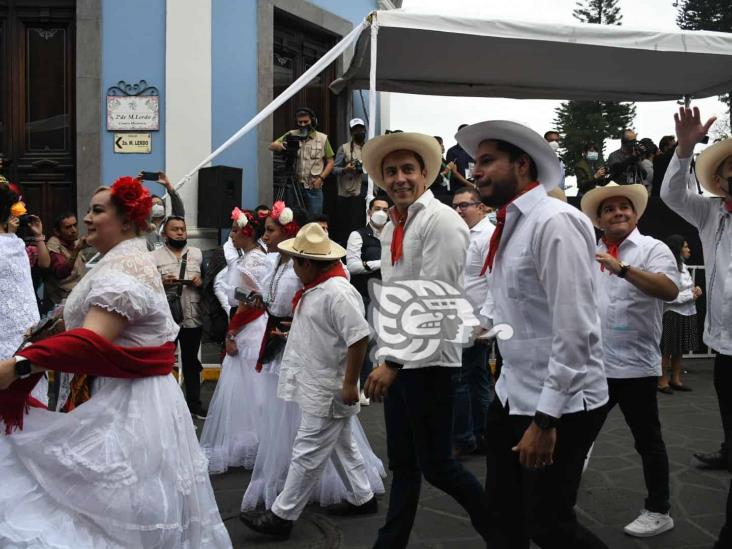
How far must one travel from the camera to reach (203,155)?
11.5 meters

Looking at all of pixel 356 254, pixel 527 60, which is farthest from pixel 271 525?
pixel 527 60

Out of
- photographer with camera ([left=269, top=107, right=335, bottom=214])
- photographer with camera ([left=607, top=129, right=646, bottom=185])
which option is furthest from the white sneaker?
photographer with camera ([left=607, top=129, right=646, bottom=185])

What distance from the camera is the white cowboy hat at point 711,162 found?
434 cm

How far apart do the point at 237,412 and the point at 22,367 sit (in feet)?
9.96

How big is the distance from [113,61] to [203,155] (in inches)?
76.2

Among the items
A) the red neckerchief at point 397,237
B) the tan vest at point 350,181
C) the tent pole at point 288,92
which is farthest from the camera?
the tan vest at point 350,181

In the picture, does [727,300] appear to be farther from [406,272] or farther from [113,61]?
[113,61]

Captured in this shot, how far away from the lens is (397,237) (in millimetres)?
3822

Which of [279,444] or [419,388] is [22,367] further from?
[279,444]

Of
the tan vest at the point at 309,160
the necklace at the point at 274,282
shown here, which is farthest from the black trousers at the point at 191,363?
the tan vest at the point at 309,160

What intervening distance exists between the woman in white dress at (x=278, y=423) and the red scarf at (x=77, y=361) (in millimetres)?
1754

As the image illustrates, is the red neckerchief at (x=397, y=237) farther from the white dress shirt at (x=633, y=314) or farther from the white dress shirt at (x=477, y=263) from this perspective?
the white dress shirt at (x=477, y=263)

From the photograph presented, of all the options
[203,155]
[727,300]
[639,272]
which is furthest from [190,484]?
[203,155]

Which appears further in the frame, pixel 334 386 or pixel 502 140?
pixel 334 386
